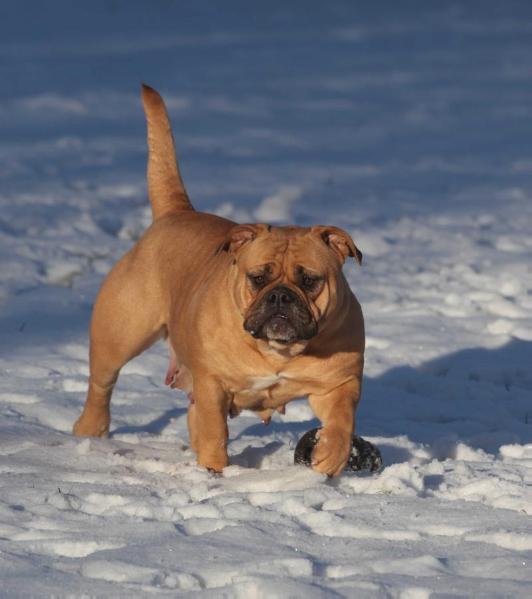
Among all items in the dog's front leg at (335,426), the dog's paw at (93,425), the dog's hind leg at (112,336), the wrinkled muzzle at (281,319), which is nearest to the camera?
the wrinkled muzzle at (281,319)

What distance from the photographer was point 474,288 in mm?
7918

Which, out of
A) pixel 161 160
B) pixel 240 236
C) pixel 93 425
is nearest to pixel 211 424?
pixel 240 236

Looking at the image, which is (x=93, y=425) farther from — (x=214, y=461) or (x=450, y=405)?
(x=450, y=405)

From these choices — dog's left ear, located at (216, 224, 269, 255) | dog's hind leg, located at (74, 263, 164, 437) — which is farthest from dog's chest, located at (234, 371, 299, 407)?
dog's hind leg, located at (74, 263, 164, 437)

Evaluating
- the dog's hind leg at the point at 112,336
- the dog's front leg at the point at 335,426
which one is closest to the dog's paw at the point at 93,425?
the dog's hind leg at the point at 112,336

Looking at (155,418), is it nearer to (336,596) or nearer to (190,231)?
(190,231)

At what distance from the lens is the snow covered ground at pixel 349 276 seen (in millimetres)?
3602

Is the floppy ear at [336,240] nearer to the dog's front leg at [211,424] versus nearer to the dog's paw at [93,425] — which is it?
the dog's front leg at [211,424]

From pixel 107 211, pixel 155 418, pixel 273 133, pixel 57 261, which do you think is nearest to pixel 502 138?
pixel 273 133

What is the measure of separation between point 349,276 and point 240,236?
362cm

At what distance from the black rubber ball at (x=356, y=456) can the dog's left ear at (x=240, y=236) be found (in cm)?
68

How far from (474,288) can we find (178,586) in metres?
4.91

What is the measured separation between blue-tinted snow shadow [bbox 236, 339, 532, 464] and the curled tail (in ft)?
3.25

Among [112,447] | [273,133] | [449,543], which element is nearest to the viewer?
[449,543]
